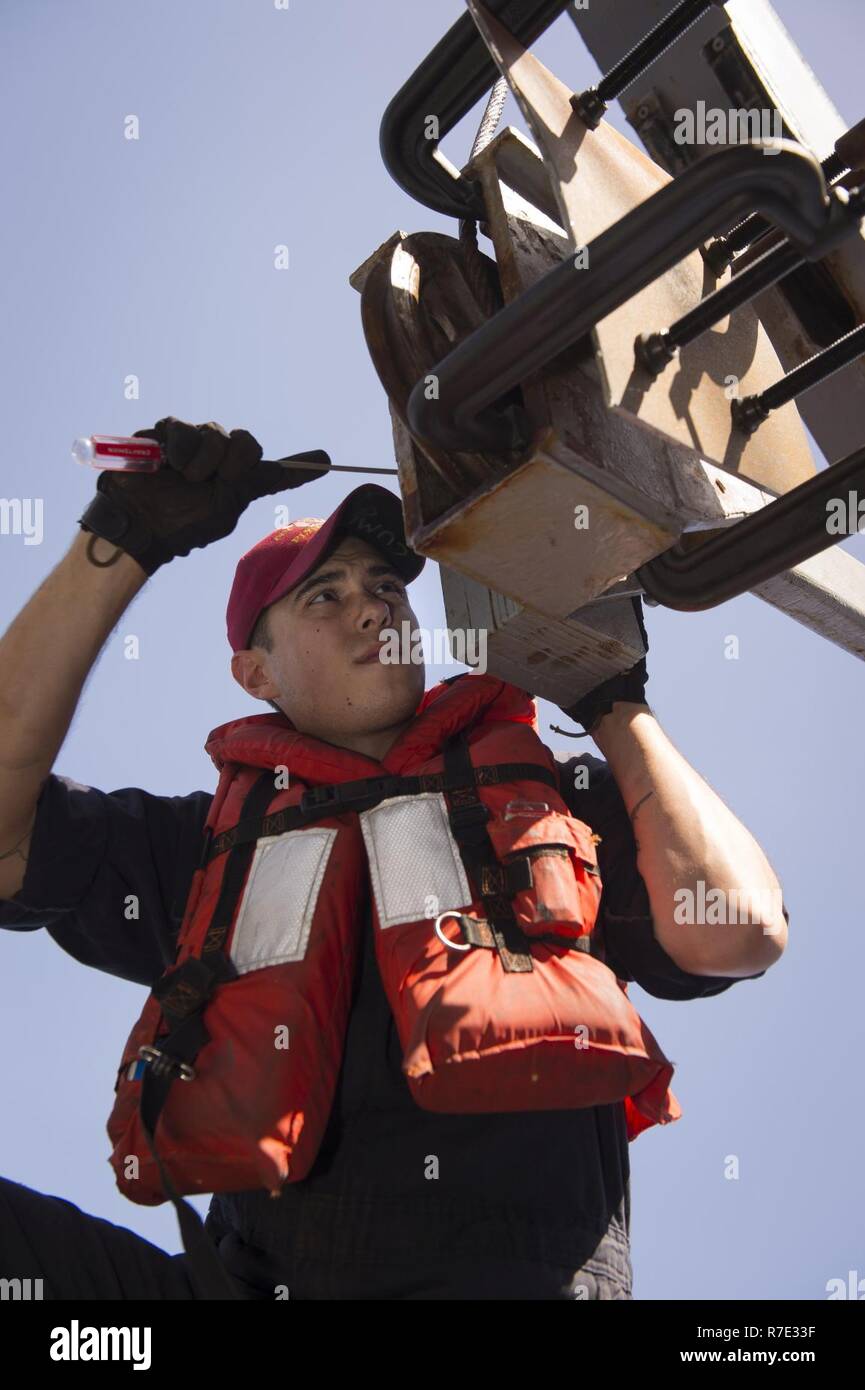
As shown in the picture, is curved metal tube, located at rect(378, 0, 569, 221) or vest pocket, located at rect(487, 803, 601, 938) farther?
vest pocket, located at rect(487, 803, 601, 938)

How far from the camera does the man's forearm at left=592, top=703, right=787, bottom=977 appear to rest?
113 inches

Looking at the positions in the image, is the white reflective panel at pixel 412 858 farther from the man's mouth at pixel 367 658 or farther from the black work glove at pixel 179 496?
the black work glove at pixel 179 496

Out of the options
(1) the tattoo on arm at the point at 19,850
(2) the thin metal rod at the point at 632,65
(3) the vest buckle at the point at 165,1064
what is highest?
(2) the thin metal rod at the point at 632,65

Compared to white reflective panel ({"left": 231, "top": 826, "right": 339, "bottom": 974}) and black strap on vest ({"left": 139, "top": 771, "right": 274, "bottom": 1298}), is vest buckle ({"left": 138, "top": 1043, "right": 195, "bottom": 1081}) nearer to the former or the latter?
black strap on vest ({"left": 139, "top": 771, "right": 274, "bottom": 1298})

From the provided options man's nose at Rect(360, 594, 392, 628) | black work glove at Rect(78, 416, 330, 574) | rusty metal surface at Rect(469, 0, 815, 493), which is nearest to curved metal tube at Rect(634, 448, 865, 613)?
rusty metal surface at Rect(469, 0, 815, 493)

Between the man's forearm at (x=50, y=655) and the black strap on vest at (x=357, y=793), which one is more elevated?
the man's forearm at (x=50, y=655)

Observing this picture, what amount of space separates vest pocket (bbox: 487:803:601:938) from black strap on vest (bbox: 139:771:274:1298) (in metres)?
0.62

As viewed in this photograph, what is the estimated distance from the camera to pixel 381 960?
283 centimetres

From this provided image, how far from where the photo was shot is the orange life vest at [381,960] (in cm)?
255

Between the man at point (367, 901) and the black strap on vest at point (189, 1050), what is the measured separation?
8cm

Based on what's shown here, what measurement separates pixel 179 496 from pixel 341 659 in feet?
2.05

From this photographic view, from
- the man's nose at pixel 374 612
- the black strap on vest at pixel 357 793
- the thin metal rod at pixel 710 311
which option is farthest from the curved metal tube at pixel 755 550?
the man's nose at pixel 374 612

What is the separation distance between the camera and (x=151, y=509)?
323 cm
